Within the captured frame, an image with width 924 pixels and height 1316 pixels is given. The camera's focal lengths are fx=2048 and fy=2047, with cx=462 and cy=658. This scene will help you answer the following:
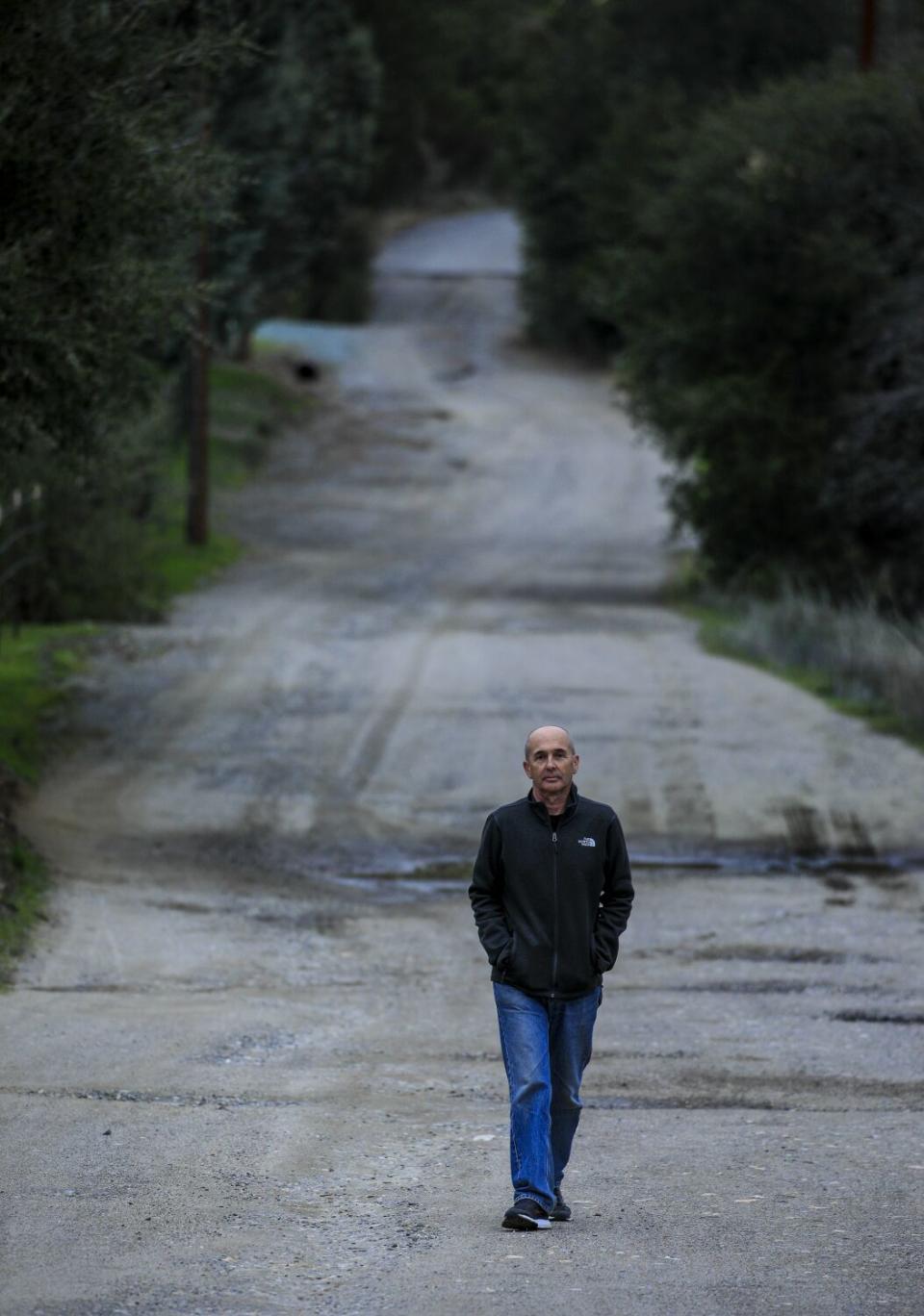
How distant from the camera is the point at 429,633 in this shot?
25844 millimetres

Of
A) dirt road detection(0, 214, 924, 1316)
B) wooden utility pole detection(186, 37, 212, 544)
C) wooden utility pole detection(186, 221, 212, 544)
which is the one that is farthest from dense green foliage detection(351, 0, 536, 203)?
dirt road detection(0, 214, 924, 1316)

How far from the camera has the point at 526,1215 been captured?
6.70m

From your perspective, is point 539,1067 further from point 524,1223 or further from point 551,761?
point 551,761

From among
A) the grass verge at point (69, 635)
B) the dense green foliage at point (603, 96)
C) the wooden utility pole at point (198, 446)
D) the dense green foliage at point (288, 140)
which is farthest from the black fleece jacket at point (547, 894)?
the dense green foliage at point (603, 96)

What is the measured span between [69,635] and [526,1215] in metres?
→ 17.7

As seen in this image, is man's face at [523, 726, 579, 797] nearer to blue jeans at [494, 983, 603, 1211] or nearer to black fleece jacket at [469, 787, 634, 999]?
black fleece jacket at [469, 787, 634, 999]

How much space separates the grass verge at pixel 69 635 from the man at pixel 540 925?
17.4 ft

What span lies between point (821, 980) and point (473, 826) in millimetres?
4776

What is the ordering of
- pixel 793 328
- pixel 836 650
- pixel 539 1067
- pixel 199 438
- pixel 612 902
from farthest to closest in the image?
pixel 199 438, pixel 793 328, pixel 836 650, pixel 612 902, pixel 539 1067

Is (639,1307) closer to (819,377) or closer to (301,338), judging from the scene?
(819,377)

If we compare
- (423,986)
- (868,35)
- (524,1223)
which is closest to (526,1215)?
(524,1223)

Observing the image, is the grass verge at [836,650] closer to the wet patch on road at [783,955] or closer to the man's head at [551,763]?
the wet patch on road at [783,955]

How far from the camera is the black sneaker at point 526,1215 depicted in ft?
22.0

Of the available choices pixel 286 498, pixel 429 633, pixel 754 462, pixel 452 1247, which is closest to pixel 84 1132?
pixel 452 1247
